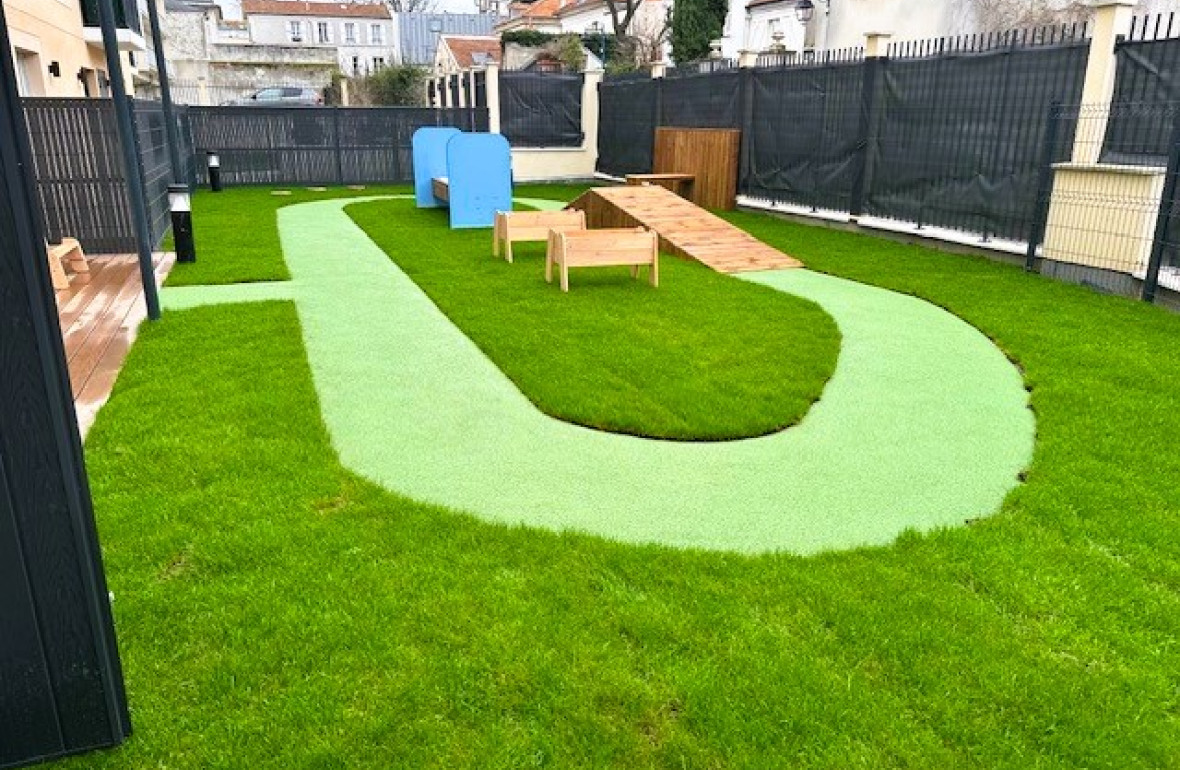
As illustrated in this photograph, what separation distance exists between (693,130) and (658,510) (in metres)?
15.2

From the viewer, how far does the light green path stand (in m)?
4.04

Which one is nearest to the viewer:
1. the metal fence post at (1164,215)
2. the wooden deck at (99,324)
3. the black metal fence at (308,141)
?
the wooden deck at (99,324)

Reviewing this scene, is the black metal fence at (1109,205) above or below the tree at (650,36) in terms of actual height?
below

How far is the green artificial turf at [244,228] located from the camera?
9.70 m

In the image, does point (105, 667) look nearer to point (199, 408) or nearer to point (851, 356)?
point (199, 408)

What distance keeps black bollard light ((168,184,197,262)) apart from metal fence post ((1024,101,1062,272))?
987 centimetres

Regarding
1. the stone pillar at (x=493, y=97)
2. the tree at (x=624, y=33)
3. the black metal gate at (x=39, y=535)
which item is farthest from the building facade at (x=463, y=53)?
the black metal gate at (x=39, y=535)

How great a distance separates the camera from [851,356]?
685 centimetres

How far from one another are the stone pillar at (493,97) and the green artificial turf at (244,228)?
1.93 metres

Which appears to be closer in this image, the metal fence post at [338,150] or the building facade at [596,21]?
the metal fence post at [338,150]

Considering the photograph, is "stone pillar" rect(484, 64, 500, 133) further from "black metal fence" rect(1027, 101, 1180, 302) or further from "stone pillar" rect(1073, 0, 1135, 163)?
"stone pillar" rect(1073, 0, 1135, 163)

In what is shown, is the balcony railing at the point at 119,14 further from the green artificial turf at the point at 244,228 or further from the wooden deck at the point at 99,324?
the wooden deck at the point at 99,324

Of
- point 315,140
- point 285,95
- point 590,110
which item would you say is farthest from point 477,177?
point 285,95

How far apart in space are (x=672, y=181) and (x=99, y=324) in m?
12.3
